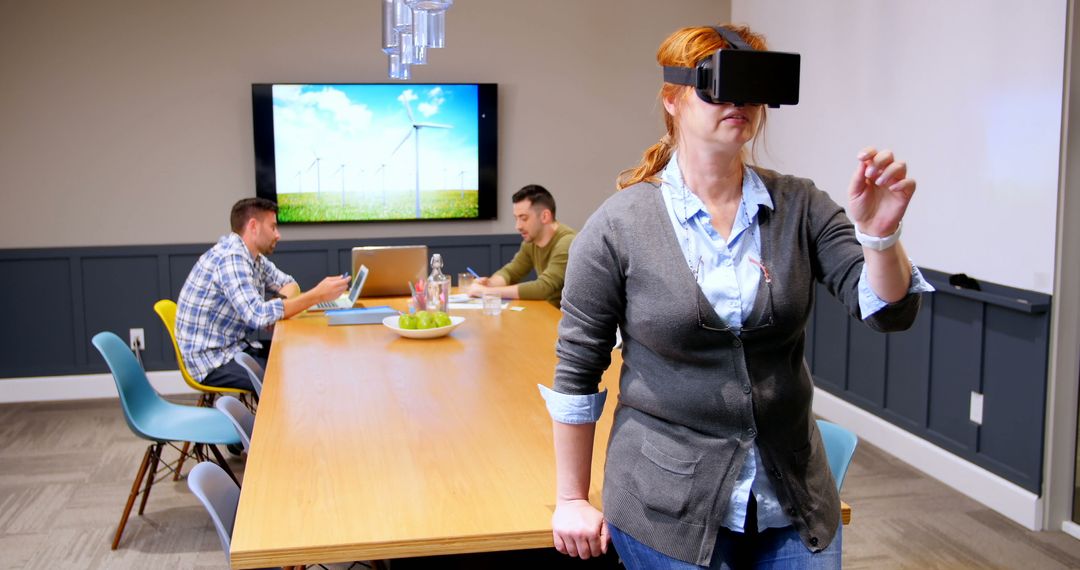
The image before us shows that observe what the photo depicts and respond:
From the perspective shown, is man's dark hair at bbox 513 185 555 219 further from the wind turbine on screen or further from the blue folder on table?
the wind turbine on screen

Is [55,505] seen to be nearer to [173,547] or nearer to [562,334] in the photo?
[173,547]

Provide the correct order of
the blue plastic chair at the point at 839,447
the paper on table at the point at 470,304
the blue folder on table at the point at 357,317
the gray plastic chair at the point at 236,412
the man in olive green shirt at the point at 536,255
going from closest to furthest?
the blue plastic chair at the point at 839,447, the gray plastic chair at the point at 236,412, the blue folder on table at the point at 357,317, the paper on table at the point at 470,304, the man in olive green shirt at the point at 536,255

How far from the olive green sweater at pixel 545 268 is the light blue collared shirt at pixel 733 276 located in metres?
3.19

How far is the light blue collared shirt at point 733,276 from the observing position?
1475mm

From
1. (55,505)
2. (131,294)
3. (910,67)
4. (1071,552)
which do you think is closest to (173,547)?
(55,505)

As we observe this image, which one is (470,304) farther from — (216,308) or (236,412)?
(236,412)

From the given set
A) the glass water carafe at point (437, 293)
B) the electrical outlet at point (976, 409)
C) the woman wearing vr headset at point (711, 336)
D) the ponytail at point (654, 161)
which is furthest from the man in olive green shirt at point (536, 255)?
the woman wearing vr headset at point (711, 336)

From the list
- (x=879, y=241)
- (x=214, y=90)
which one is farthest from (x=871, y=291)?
(x=214, y=90)

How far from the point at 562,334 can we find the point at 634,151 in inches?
210

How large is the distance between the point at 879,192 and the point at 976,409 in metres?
3.34

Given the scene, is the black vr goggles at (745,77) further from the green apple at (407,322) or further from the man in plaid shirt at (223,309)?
the man in plaid shirt at (223,309)

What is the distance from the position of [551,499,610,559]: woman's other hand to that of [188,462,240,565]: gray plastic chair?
37.3 inches

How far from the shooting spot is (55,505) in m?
4.37

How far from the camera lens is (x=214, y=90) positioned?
6.22 m
